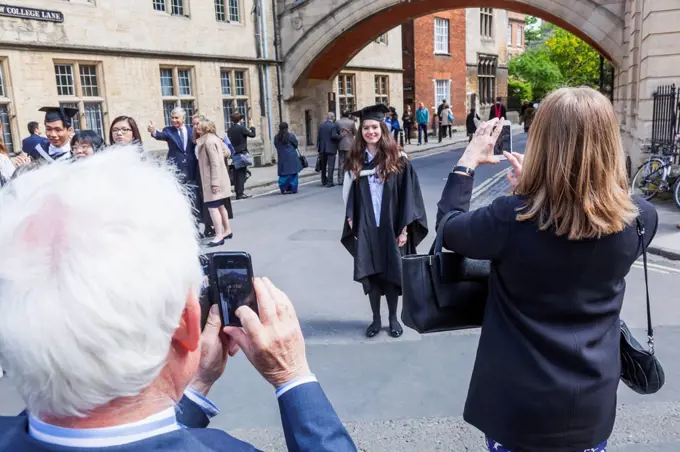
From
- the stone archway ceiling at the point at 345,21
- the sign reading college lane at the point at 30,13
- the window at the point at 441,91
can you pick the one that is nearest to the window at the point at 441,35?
the window at the point at 441,91

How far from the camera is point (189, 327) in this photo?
1.10m

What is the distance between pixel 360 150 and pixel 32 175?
3835 mm

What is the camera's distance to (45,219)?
995 mm

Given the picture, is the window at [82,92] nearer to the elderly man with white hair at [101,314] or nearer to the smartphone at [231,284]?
the smartphone at [231,284]

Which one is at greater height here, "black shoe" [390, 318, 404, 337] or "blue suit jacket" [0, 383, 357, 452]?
"blue suit jacket" [0, 383, 357, 452]

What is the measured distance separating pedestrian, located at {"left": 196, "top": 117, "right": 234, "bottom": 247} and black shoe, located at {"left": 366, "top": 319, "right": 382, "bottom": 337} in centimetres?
403

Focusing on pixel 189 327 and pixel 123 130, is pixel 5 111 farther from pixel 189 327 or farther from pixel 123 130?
pixel 189 327

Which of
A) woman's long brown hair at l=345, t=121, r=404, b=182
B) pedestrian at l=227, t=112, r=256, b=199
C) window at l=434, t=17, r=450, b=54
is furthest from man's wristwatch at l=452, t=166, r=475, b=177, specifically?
window at l=434, t=17, r=450, b=54

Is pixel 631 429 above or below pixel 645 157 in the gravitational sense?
below

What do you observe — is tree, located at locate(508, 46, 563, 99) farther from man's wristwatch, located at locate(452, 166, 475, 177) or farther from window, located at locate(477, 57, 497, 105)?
man's wristwatch, located at locate(452, 166, 475, 177)

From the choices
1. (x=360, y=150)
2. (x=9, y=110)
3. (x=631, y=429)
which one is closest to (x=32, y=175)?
(x=631, y=429)

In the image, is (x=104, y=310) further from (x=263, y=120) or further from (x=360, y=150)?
(x=263, y=120)

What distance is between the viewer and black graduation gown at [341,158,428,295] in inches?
190

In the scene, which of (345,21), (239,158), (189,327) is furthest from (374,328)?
(345,21)
